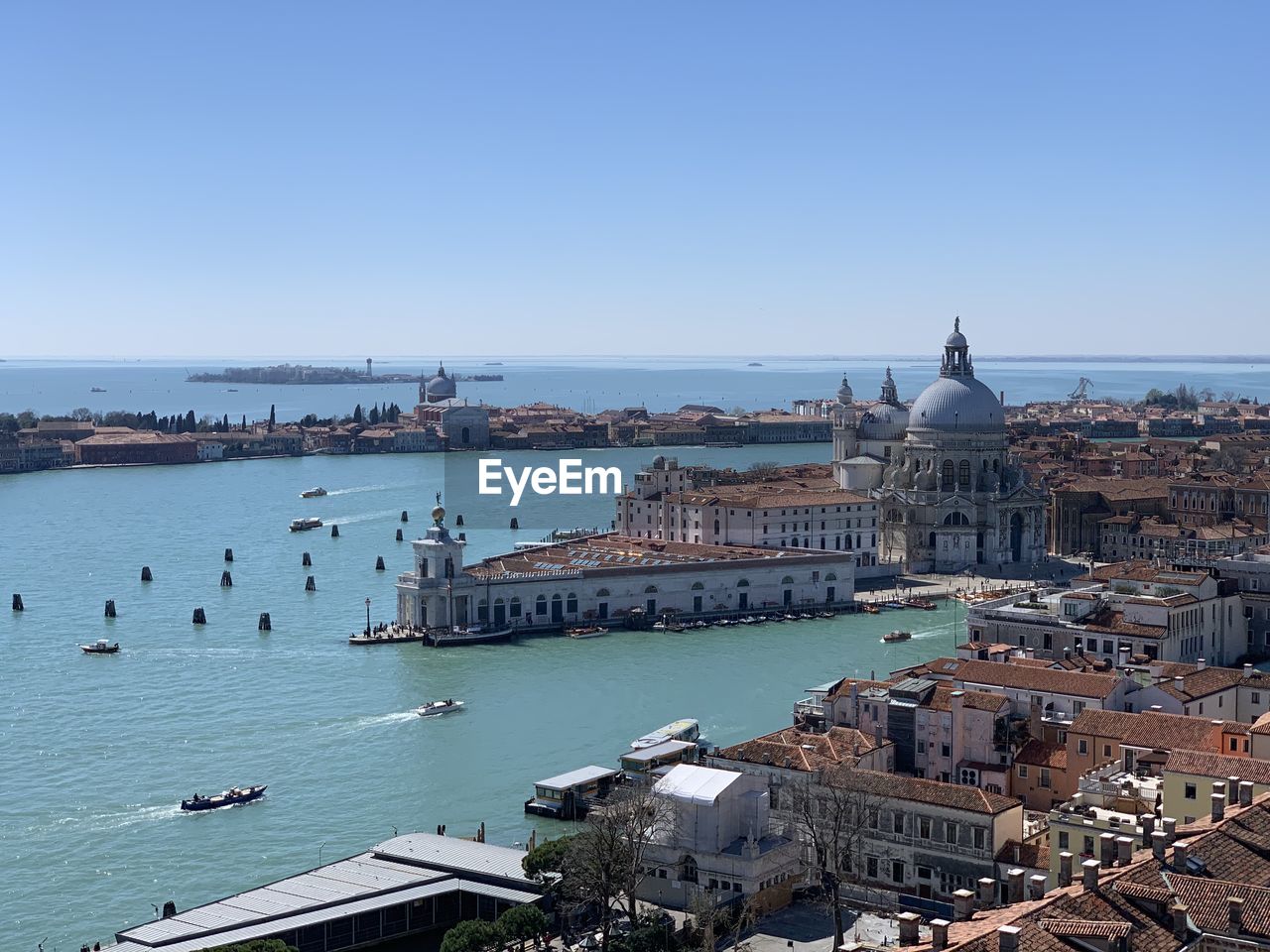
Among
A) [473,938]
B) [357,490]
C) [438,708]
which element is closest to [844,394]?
[357,490]

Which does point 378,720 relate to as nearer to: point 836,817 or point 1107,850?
point 836,817

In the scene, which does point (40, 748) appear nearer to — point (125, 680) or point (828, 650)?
point (125, 680)

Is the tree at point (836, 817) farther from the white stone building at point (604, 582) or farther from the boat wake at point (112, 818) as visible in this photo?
the white stone building at point (604, 582)

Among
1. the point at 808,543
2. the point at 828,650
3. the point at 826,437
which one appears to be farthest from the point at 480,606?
the point at 826,437


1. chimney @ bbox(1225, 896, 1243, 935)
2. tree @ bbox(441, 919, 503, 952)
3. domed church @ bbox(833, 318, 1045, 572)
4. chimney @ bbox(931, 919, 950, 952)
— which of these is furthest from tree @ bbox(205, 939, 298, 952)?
domed church @ bbox(833, 318, 1045, 572)

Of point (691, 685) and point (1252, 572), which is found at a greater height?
point (1252, 572)

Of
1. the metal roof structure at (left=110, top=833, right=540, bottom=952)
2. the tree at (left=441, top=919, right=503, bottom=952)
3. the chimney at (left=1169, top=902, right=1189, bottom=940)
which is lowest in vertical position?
the metal roof structure at (left=110, top=833, right=540, bottom=952)

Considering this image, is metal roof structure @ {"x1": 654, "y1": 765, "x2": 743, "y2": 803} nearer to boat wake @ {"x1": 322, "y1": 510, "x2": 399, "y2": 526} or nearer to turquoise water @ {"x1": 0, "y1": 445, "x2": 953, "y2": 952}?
turquoise water @ {"x1": 0, "y1": 445, "x2": 953, "y2": 952}
